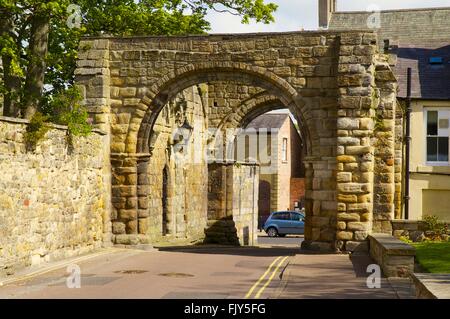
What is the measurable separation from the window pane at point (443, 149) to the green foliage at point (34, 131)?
18570mm

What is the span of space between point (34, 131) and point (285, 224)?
103 feet

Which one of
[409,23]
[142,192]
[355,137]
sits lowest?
[142,192]

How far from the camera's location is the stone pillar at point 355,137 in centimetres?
2203

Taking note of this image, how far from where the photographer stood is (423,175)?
3203cm

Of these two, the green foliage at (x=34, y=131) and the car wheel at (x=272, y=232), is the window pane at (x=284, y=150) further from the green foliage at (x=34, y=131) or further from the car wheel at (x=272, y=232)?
the green foliage at (x=34, y=131)

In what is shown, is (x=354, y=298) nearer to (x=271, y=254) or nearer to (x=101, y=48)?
(x=271, y=254)

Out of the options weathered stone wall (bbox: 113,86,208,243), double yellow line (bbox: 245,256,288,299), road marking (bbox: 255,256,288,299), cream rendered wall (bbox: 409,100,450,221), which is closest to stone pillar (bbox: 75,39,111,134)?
weathered stone wall (bbox: 113,86,208,243)

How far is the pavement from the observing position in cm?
1387

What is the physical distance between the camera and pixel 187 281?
624 inches

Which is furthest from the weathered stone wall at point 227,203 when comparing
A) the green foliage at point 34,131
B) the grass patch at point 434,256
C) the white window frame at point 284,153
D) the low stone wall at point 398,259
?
the white window frame at point 284,153

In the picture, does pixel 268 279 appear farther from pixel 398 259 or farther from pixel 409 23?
pixel 409 23

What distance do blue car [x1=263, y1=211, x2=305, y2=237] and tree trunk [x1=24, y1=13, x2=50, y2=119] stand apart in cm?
2511

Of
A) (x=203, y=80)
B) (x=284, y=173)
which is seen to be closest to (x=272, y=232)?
(x=284, y=173)

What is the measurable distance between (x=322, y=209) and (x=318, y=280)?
6.80 meters
